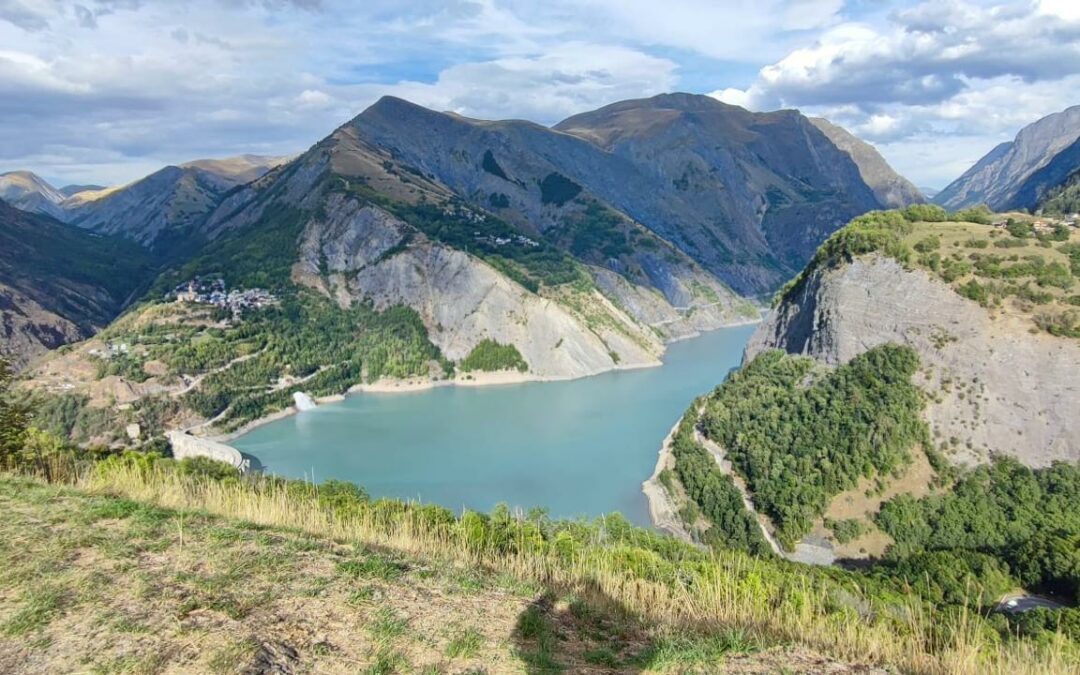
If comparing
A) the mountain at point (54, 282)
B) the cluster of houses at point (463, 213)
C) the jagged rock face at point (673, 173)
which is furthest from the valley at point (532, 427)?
the jagged rock face at point (673, 173)

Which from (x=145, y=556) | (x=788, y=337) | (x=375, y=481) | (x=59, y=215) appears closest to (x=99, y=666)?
(x=145, y=556)

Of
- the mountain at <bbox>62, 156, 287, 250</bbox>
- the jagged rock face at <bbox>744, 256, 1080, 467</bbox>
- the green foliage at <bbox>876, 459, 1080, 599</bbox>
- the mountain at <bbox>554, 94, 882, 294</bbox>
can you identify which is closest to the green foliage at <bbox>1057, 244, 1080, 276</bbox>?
the jagged rock face at <bbox>744, 256, 1080, 467</bbox>

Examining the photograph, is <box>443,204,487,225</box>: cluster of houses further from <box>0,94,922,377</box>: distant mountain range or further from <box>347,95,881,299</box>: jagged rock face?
<box>347,95,881,299</box>: jagged rock face

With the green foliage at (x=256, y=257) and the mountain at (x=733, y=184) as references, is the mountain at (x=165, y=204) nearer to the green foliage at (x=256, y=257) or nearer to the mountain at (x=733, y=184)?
the green foliage at (x=256, y=257)

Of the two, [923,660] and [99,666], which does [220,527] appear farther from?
[923,660]

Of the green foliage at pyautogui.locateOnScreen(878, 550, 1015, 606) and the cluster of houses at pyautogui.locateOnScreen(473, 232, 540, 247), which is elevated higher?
the cluster of houses at pyautogui.locateOnScreen(473, 232, 540, 247)
